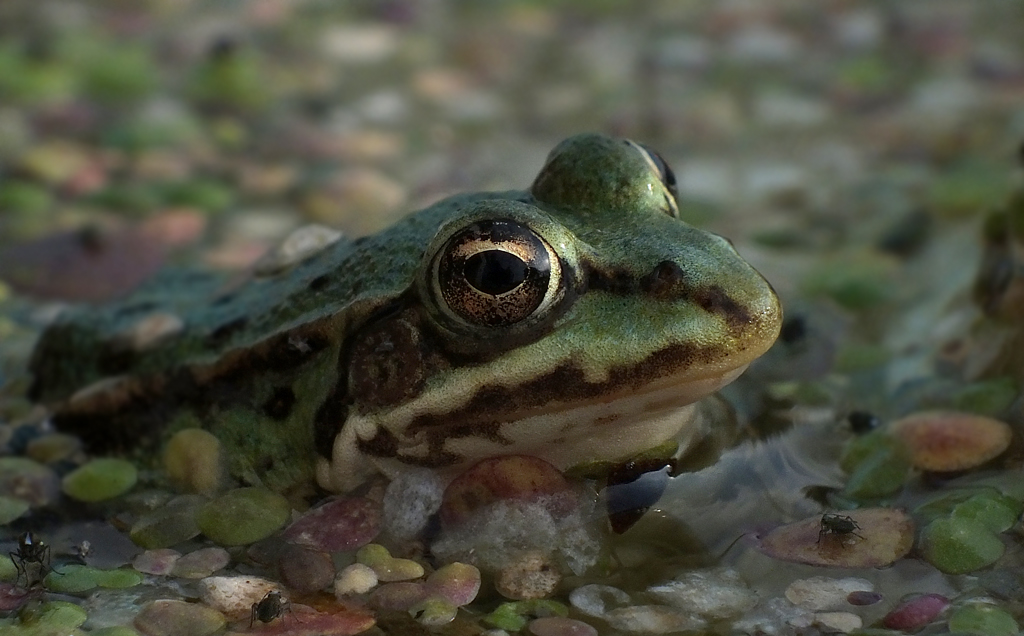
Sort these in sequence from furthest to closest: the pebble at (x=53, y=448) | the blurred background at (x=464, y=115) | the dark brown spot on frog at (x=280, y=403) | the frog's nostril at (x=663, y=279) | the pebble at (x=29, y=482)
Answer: the blurred background at (x=464, y=115), the pebble at (x=53, y=448), the pebble at (x=29, y=482), the dark brown spot on frog at (x=280, y=403), the frog's nostril at (x=663, y=279)

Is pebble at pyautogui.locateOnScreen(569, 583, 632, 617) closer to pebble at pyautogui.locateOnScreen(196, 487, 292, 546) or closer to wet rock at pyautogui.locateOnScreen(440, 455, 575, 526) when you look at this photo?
wet rock at pyautogui.locateOnScreen(440, 455, 575, 526)

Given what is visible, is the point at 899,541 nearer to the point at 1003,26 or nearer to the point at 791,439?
the point at 791,439

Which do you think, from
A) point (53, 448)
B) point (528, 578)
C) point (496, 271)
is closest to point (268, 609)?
point (528, 578)

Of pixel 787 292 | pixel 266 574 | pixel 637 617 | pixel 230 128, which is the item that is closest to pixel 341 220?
pixel 230 128

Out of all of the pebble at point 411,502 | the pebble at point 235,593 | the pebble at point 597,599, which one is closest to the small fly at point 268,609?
the pebble at point 235,593

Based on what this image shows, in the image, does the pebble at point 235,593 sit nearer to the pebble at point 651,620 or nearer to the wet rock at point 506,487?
the wet rock at point 506,487

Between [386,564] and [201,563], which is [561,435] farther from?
[201,563]
